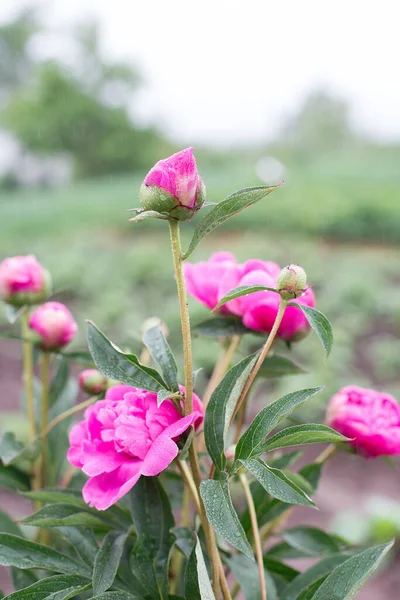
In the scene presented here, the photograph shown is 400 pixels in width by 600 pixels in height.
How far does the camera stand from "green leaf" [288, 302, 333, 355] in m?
0.33

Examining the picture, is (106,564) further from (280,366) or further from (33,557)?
(280,366)

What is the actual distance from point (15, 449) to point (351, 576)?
0.84ft

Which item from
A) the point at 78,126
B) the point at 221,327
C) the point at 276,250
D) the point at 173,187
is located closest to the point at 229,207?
the point at 173,187

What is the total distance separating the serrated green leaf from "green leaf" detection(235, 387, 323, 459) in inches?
4.3

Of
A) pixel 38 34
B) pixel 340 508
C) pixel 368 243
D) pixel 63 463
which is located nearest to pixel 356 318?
pixel 340 508

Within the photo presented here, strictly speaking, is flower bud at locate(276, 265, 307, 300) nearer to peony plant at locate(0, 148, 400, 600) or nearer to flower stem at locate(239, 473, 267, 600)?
peony plant at locate(0, 148, 400, 600)

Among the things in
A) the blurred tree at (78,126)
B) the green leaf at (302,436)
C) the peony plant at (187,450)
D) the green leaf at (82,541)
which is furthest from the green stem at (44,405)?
the blurred tree at (78,126)

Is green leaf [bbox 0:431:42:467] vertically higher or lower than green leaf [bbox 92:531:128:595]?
higher

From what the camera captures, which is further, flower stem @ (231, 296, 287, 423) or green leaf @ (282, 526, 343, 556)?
green leaf @ (282, 526, 343, 556)

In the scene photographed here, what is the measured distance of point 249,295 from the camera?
0.41 metres

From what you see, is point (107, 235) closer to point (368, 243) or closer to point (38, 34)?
point (368, 243)

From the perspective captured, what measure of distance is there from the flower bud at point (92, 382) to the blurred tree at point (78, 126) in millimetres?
7805

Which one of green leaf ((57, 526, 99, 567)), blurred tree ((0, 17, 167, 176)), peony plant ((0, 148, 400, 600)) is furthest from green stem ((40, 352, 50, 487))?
blurred tree ((0, 17, 167, 176))

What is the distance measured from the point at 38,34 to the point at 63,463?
10.9 metres
